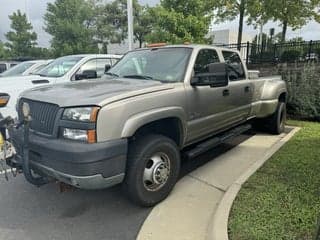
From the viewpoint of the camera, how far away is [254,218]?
11.7ft

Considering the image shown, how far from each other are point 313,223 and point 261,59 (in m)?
11.2

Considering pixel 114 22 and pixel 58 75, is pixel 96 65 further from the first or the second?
pixel 114 22

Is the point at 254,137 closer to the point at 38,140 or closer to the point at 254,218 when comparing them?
the point at 254,218

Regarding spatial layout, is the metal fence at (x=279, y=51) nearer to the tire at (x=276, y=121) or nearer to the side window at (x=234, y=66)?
the tire at (x=276, y=121)

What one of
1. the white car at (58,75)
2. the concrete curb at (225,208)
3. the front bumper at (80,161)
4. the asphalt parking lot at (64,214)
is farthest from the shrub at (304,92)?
the front bumper at (80,161)

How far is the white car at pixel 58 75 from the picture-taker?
6195 mm

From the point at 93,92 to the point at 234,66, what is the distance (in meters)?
3.21

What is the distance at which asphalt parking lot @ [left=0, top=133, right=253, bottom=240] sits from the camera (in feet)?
11.4

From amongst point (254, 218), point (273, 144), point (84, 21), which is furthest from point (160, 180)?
point (84, 21)

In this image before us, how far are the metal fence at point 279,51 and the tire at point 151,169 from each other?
9.73 m

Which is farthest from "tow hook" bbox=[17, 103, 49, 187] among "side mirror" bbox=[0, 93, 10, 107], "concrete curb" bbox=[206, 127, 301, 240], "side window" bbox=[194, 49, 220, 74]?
"side mirror" bbox=[0, 93, 10, 107]

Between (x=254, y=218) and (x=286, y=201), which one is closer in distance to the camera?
(x=254, y=218)

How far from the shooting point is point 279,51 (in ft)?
46.7

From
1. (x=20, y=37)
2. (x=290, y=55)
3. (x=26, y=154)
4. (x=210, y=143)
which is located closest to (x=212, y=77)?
(x=210, y=143)
